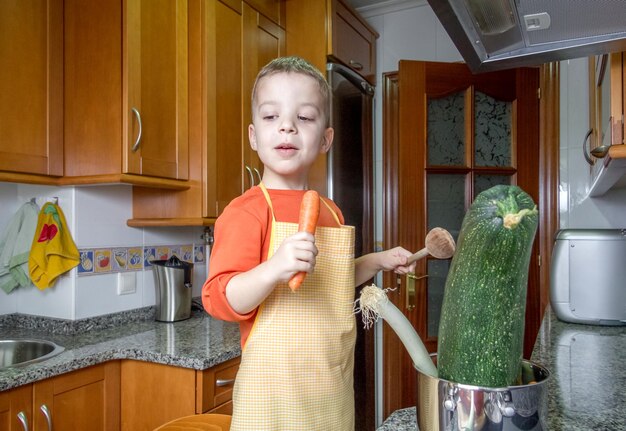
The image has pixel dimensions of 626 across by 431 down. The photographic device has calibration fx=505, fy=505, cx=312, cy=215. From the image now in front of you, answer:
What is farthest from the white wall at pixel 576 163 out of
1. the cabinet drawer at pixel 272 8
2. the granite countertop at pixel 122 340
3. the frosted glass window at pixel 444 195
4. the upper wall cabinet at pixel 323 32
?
the granite countertop at pixel 122 340

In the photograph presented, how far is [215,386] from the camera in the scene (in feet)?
4.98

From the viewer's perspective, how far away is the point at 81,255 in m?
1.74

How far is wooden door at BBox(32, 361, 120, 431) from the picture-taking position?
4.30 ft

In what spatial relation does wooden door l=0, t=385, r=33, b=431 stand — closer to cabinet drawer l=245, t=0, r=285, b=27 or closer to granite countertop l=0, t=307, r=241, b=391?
granite countertop l=0, t=307, r=241, b=391

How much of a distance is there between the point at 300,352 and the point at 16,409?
33.9 inches

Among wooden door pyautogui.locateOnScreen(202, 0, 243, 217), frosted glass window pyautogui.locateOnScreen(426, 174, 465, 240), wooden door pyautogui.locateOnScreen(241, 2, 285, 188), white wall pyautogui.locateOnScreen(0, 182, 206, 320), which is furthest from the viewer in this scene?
frosted glass window pyautogui.locateOnScreen(426, 174, 465, 240)

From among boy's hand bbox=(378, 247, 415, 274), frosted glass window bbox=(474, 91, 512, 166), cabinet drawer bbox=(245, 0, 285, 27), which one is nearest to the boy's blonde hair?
boy's hand bbox=(378, 247, 415, 274)

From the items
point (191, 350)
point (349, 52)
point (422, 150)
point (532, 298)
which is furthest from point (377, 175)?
point (191, 350)

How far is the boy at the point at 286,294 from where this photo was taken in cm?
82

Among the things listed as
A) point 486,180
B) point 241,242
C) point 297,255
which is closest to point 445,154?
point 486,180

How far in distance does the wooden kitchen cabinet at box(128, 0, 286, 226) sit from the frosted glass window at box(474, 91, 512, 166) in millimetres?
1073

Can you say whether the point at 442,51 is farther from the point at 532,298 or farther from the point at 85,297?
the point at 85,297

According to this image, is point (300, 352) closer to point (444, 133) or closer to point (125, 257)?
point (125, 257)

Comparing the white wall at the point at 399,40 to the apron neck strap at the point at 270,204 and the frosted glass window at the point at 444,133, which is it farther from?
the apron neck strap at the point at 270,204
